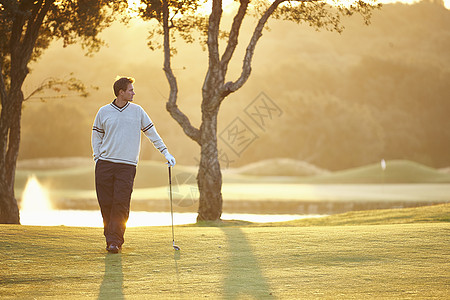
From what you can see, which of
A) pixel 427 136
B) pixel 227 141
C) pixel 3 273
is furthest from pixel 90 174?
pixel 427 136

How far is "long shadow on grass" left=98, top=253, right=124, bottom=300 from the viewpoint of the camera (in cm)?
597

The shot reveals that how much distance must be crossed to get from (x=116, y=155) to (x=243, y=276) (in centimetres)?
220

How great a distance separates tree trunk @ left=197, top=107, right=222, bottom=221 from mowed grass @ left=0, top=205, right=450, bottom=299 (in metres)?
6.38

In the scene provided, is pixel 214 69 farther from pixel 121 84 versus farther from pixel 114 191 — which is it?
pixel 114 191

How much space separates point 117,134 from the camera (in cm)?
789

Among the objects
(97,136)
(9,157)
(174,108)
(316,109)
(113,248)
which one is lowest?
(113,248)

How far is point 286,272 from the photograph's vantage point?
23.1 ft

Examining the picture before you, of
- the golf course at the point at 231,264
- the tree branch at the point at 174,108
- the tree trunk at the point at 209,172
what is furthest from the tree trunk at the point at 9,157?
the golf course at the point at 231,264

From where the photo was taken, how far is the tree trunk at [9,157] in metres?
15.9

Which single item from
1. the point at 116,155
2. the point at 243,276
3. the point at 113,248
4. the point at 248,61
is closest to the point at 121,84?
the point at 116,155

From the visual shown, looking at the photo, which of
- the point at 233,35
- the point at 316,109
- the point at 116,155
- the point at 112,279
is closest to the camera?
the point at 112,279

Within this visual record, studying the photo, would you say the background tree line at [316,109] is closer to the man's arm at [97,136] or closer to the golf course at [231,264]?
the golf course at [231,264]

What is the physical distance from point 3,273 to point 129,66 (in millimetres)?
79843

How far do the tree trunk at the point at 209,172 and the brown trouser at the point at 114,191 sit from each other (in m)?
8.42
